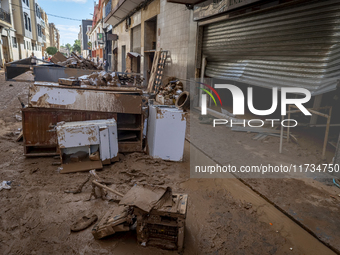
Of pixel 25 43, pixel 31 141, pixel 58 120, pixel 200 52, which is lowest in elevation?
pixel 31 141

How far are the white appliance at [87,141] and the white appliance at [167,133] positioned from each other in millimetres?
774

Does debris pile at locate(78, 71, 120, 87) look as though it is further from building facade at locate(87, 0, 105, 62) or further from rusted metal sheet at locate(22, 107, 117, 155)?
building facade at locate(87, 0, 105, 62)

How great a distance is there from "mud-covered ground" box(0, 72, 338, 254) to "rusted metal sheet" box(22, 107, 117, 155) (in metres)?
0.35

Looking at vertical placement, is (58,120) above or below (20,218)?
above

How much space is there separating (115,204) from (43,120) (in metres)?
2.42

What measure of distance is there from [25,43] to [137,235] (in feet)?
133

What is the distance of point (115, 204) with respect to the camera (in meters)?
3.16

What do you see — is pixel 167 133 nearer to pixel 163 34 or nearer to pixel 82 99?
pixel 82 99

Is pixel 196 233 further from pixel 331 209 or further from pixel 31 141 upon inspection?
pixel 31 141

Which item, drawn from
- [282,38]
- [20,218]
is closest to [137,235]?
[20,218]

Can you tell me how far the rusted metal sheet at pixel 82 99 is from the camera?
427 cm

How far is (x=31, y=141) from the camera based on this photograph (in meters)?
4.45

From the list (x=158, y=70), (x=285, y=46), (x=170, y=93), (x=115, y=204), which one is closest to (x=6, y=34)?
(x=158, y=70)

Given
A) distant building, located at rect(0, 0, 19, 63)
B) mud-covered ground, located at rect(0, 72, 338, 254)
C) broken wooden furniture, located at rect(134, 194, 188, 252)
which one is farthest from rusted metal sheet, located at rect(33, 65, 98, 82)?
distant building, located at rect(0, 0, 19, 63)
